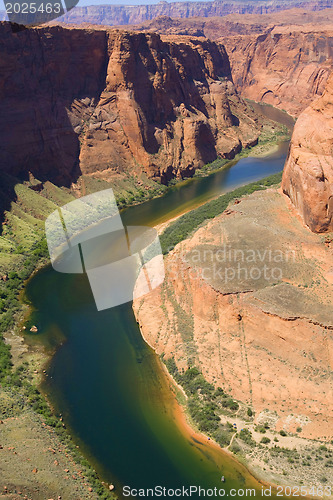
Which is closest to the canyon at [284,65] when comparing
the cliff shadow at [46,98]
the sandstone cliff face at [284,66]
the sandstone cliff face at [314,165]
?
the sandstone cliff face at [284,66]

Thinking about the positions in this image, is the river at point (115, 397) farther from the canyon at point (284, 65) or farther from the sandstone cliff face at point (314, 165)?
the canyon at point (284, 65)

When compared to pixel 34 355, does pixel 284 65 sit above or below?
above

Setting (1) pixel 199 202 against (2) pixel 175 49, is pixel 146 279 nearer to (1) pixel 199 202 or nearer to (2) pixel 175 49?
(1) pixel 199 202

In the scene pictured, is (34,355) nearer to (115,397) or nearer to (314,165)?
(115,397)

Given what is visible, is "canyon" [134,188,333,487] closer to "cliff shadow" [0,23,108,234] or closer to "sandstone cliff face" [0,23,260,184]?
"cliff shadow" [0,23,108,234]

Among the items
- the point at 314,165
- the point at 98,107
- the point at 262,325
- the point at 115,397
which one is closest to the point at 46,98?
the point at 98,107

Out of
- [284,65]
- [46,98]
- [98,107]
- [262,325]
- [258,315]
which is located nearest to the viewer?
[262,325]
